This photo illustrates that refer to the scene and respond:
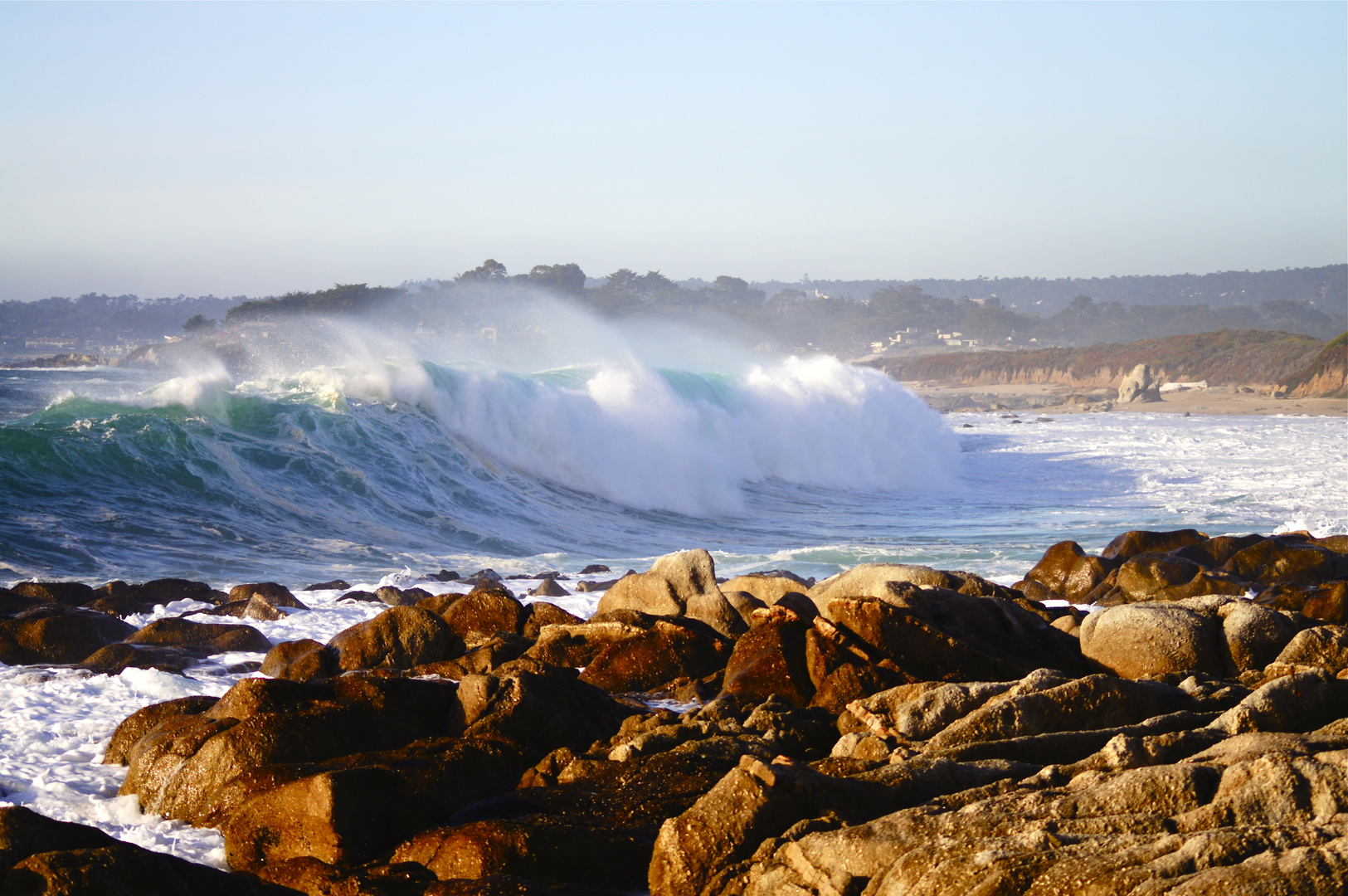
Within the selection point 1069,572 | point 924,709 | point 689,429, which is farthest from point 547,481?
point 924,709

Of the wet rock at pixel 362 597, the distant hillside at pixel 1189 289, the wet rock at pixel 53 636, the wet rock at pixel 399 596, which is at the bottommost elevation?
the wet rock at pixel 362 597

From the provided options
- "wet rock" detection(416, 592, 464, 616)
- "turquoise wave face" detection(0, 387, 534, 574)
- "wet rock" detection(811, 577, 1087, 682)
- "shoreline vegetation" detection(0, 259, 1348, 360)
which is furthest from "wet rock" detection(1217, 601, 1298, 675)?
"shoreline vegetation" detection(0, 259, 1348, 360)

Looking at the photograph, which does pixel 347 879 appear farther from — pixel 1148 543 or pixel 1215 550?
pixel 1148 543

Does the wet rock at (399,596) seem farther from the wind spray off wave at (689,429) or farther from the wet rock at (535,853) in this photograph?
the wind spray off wave at (689,429)

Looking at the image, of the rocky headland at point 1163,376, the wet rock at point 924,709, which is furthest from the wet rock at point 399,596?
the rocky headland at point 1163,376

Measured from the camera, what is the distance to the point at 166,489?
14719mm

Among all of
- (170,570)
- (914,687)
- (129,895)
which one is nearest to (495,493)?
(170,570)

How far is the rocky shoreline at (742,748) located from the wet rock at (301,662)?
0.07 ft

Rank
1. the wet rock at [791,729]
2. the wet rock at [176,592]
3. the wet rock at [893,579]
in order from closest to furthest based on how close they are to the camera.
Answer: the wet rock at [791,729] < the wet rock at [893,579] < the wet rock at [176,592]

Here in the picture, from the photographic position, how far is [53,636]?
23.9ft

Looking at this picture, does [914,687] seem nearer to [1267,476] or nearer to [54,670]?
[54,670]

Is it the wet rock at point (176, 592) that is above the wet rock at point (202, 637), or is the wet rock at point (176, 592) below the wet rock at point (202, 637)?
below

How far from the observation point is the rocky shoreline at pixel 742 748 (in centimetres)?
314

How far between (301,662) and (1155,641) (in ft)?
16.2
